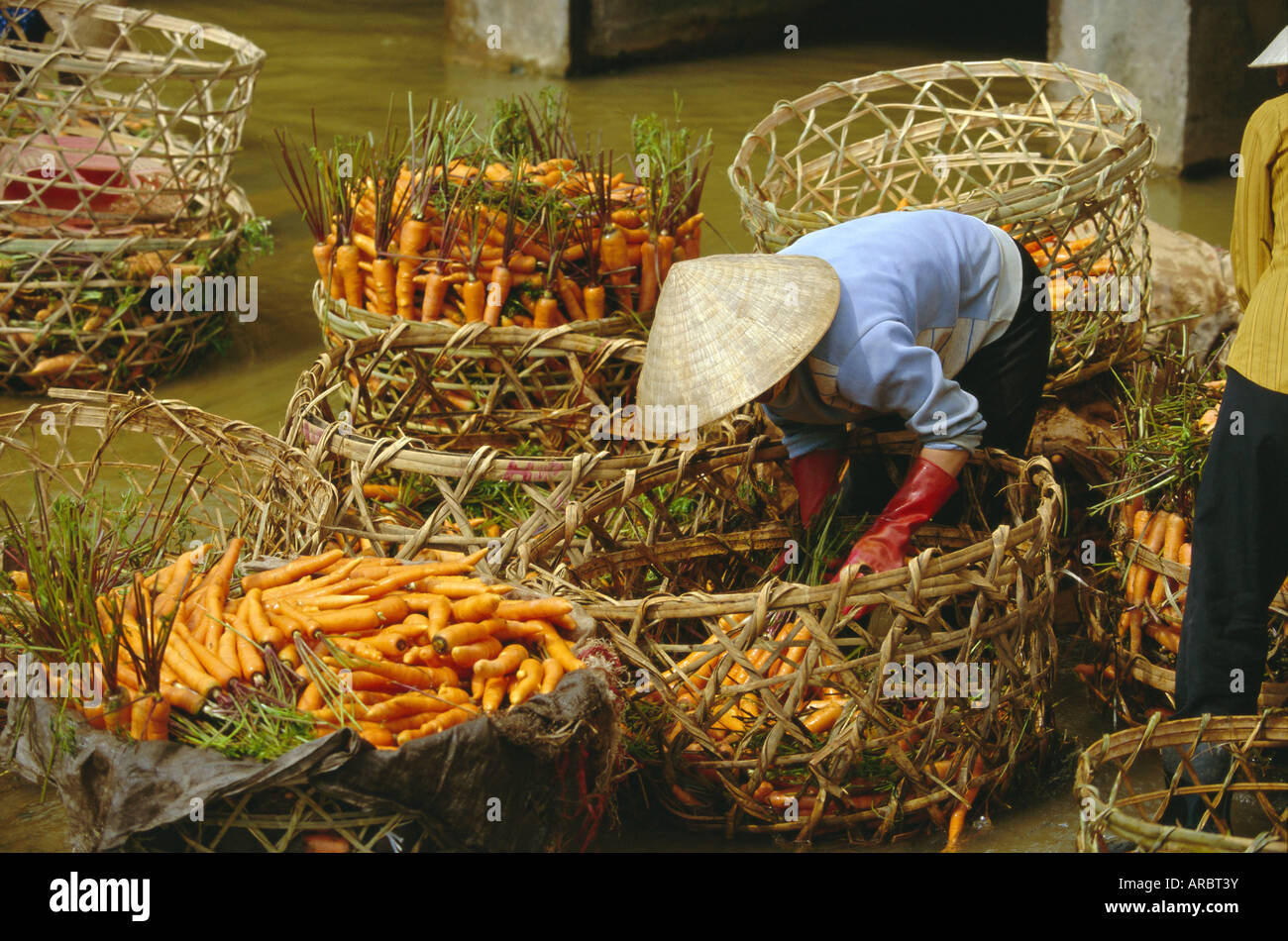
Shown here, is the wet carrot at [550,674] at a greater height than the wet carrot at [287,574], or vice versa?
the wet carrot at [287,574]

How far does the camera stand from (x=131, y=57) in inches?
172

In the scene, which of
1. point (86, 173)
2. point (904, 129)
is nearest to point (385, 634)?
point (904, 129)

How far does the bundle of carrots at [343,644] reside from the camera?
82.0 inches

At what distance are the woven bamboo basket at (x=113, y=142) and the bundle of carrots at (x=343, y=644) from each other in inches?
89.6

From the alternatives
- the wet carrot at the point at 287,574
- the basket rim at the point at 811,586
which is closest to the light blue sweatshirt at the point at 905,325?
the basket rim at the point at 811,586

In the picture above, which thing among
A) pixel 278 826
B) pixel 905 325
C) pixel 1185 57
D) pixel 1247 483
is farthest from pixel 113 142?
pixel 1185 57

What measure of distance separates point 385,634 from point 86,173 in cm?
325

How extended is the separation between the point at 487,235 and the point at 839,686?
5.85 feet

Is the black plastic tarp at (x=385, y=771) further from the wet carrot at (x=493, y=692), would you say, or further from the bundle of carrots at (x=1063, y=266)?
the bundle of carrots at (x=1063, y=266)

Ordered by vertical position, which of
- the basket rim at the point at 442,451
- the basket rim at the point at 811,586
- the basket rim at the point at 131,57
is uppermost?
the basket rim at the point at 131,57

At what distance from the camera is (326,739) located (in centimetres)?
186

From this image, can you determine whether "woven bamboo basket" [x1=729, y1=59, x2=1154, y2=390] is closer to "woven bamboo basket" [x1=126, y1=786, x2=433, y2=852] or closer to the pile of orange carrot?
the pile of orange carrot

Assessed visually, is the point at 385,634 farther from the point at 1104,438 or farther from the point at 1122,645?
the point at 1104,438

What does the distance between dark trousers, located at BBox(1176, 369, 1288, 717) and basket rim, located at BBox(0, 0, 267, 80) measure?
3315mm
